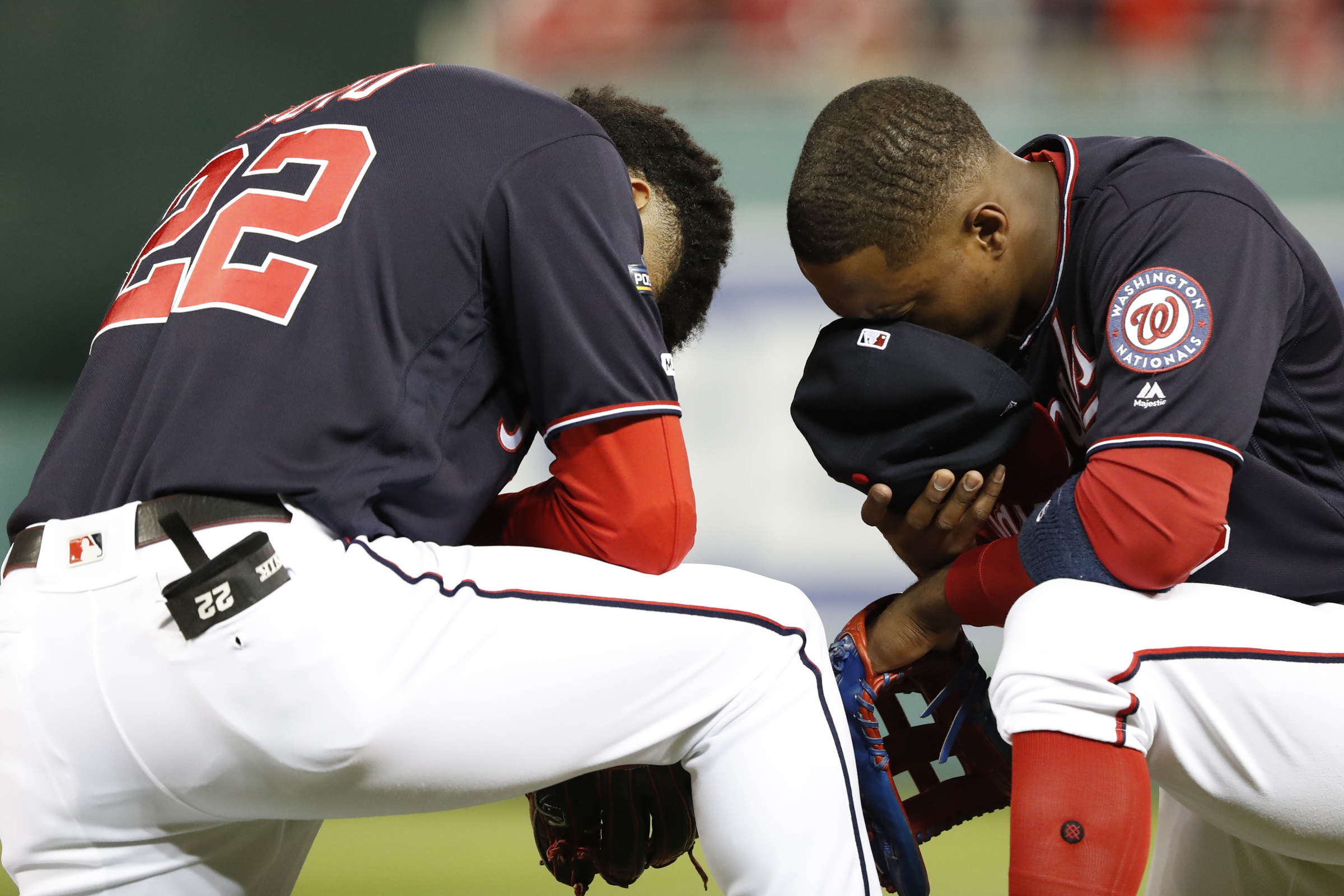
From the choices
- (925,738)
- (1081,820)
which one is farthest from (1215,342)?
(925,738)

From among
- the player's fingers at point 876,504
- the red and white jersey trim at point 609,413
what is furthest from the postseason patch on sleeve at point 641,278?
the player's fingers at point 876,504

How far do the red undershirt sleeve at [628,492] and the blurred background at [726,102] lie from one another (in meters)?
1.77

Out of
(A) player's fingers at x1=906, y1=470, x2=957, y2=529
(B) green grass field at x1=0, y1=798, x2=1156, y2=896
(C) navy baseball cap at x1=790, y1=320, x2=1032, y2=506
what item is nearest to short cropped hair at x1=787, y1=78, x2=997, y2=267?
(C) navy baseball cap at x1=790, y1=320, x2=1032, y2=506

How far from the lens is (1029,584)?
4.38 ft

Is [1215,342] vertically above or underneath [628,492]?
above

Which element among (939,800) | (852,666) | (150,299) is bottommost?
(939,800)

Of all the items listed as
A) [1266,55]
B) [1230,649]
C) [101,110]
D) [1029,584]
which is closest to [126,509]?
[1029,584]

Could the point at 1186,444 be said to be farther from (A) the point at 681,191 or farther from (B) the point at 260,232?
(B) the point at 260,232

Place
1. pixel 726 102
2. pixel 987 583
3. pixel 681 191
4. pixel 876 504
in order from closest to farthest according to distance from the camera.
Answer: pixel 987 583
pixel 876 504
pixel 681 191
pixel 726 102

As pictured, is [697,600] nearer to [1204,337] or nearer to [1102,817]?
[1102,817]

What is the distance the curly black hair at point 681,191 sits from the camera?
5.23ft

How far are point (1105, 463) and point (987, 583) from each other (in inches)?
9.1

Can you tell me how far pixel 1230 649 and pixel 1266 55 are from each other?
2658 millimetres

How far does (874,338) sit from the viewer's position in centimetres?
144
